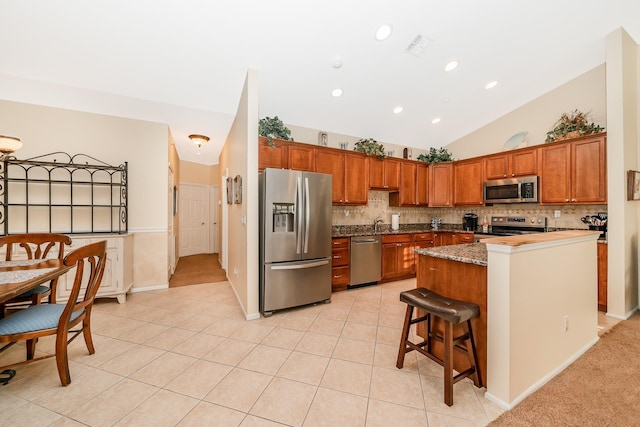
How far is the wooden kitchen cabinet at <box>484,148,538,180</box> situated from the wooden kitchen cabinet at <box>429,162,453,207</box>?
676 millimetres

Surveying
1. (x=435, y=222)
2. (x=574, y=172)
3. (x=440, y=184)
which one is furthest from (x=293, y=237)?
(x=574, y=172)

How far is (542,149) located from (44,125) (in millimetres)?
A: 7192

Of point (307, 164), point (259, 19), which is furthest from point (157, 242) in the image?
point (259, 19)

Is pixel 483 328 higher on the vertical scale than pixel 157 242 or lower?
lower

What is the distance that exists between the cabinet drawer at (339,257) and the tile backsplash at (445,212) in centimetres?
80

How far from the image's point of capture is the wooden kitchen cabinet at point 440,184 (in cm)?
509

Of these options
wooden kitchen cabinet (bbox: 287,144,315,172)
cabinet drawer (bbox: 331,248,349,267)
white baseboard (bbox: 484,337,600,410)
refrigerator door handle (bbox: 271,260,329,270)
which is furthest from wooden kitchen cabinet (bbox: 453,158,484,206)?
refrigerator door handle (bbox: 271,260,329,270)

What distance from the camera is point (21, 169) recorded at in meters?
3.23

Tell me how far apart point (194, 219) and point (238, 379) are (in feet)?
20.4

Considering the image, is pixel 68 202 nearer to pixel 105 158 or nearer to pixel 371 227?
pixel 105 158

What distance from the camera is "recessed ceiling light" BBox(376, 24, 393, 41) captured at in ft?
8.71

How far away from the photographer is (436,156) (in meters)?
5.30

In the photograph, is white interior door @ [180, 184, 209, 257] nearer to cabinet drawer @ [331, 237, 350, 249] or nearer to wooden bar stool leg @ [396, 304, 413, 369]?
cabinet drawer @ [331, 237, 350, 249]

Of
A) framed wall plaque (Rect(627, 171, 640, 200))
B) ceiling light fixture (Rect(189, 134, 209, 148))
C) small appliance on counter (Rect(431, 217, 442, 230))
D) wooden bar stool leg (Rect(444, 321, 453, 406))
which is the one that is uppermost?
ceiling light fixture (Rect(189, 134, 209, 148))
